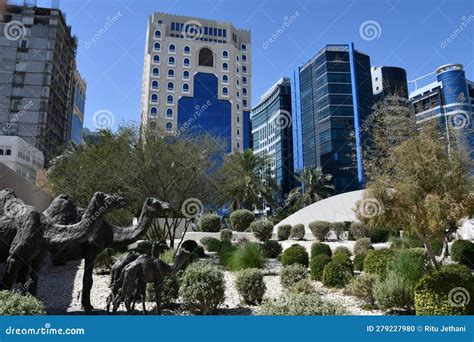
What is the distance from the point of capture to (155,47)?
256ft

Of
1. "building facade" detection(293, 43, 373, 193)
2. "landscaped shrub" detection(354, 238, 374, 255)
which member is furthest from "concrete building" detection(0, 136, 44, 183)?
"building facade" detection(293, 43, 373, 193)

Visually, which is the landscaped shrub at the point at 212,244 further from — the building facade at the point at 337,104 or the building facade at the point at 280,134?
the building facade at the point at 280,134

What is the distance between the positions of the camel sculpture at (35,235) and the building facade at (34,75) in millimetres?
59450

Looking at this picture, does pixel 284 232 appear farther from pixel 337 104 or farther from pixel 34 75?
pixel 34 75

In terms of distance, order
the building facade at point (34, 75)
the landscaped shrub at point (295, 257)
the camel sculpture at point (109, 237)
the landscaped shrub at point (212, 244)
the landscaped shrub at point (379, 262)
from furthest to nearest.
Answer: the building facade at point (34, 75) → the landscaped shrub at point (212, 244) → the landscaped shrub at point (295, 257) → the landscaped shrub at point (379, 262) → the camel sculpture at point (109, 237)

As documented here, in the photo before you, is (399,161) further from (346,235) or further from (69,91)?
(69,91)

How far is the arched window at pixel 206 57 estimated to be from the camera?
266 ft

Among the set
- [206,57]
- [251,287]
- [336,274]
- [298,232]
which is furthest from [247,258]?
[206,57]

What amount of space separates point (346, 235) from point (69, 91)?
74.2m

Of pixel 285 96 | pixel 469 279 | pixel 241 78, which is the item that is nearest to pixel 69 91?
pixel 241 78

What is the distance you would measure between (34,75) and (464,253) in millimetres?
72040

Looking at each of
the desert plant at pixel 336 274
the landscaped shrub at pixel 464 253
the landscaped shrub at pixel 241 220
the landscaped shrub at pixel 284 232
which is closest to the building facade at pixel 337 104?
the landscaped shrub at pixel 241 220

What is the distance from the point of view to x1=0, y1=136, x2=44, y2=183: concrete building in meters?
49.5

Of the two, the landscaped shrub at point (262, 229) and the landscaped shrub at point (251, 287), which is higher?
the landscaped shrub at point (262, 229)
